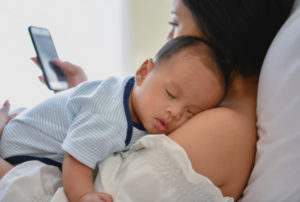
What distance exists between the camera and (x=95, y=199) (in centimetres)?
49

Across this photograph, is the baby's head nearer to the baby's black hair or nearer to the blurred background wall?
the baby's black hair

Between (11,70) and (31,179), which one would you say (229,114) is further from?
(11,70)

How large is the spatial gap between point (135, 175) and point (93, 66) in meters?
1.65

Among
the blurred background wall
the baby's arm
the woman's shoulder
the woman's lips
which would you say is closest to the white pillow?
the woman's shoulder

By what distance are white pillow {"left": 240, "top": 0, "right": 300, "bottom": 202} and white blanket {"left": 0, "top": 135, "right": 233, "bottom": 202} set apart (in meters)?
0.09

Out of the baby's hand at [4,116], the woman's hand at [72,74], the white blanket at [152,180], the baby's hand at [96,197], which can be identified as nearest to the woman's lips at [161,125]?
the white blanket at [152,180]

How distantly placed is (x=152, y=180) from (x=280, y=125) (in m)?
0.30

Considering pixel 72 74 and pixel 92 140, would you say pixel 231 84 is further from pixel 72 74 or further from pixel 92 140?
pixel 72 74

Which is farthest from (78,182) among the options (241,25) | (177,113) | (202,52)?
(241,25)

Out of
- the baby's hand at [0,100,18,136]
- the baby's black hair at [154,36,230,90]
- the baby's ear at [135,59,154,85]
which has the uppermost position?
the baby's black hair at [154,36,230,90]

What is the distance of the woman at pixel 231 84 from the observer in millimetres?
502

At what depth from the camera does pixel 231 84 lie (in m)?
0.70

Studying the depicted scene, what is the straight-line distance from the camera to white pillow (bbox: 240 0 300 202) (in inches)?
18.5

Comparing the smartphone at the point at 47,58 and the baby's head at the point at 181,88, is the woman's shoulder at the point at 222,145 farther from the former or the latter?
the smartphone at the point at 47,58
